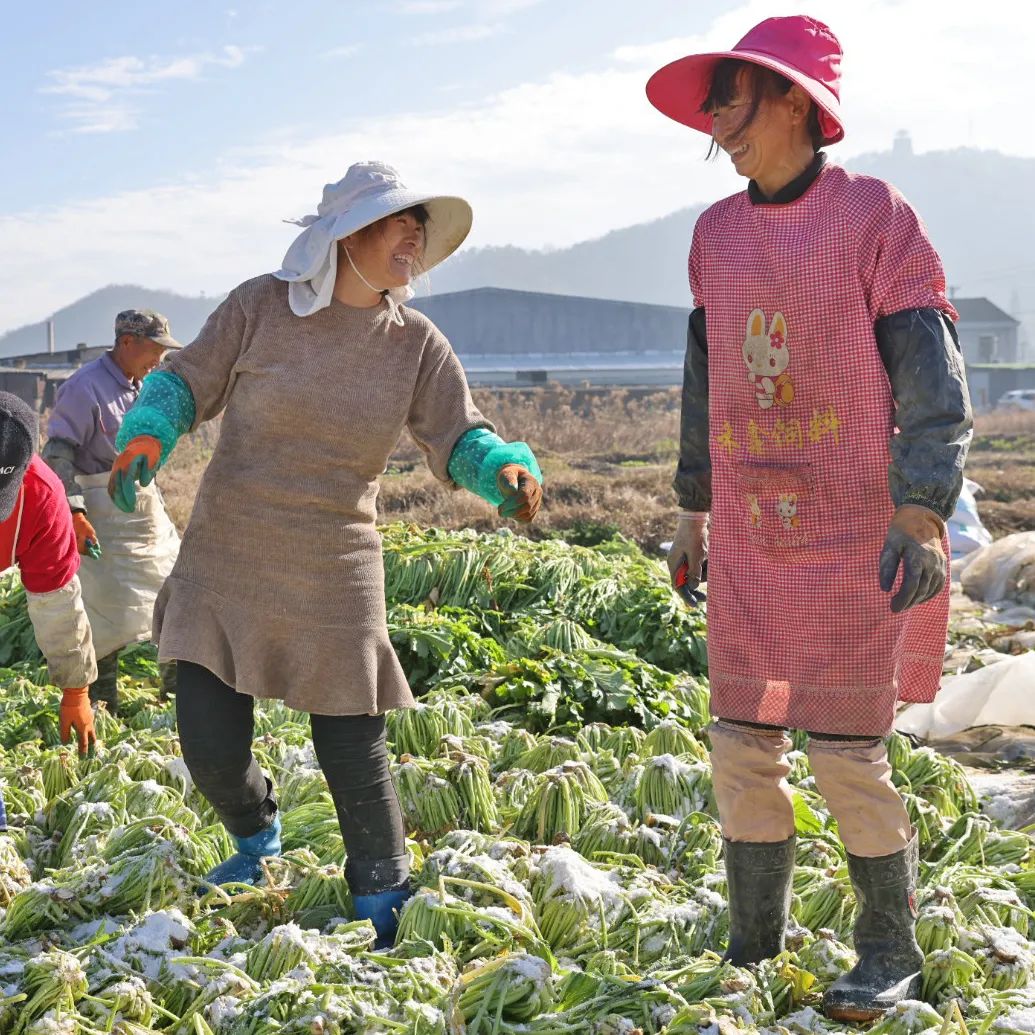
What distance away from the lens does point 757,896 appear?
2893 millimetres

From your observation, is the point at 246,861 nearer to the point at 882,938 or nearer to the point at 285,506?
the point at 285,506

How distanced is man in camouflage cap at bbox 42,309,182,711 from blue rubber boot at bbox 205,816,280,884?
2435mm

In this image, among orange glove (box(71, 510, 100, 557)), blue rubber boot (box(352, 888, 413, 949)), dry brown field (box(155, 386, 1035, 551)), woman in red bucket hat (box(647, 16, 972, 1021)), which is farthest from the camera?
dry brown field (box(155, 386, 1035, 551))

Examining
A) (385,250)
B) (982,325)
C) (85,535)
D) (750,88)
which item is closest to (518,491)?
(385,250)

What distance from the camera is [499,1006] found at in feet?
8.66

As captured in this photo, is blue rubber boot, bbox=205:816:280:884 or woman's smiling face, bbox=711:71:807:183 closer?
woman's smiling face, bbox=711:71:807:183

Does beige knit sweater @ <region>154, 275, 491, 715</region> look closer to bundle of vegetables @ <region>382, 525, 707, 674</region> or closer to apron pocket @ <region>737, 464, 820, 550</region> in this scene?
apron pocket @ <region>737, 464, 820, 550</region>

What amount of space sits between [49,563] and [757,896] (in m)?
2.05

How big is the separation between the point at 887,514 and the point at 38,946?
2.22m

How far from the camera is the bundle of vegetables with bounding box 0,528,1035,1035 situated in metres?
2.74

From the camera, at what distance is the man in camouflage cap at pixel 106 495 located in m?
5.79

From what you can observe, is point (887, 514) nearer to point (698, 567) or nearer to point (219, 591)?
A: point (698, 567)

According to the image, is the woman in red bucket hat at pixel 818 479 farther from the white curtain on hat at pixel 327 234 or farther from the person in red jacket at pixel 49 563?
the person in red jacket at pixel 49 563

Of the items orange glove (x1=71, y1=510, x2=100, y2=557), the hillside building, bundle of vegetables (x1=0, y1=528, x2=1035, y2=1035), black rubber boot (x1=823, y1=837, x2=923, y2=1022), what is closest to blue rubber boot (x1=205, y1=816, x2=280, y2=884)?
bundle of vegetables (x1=0, y1=528, x2=1035, y2=1035)
